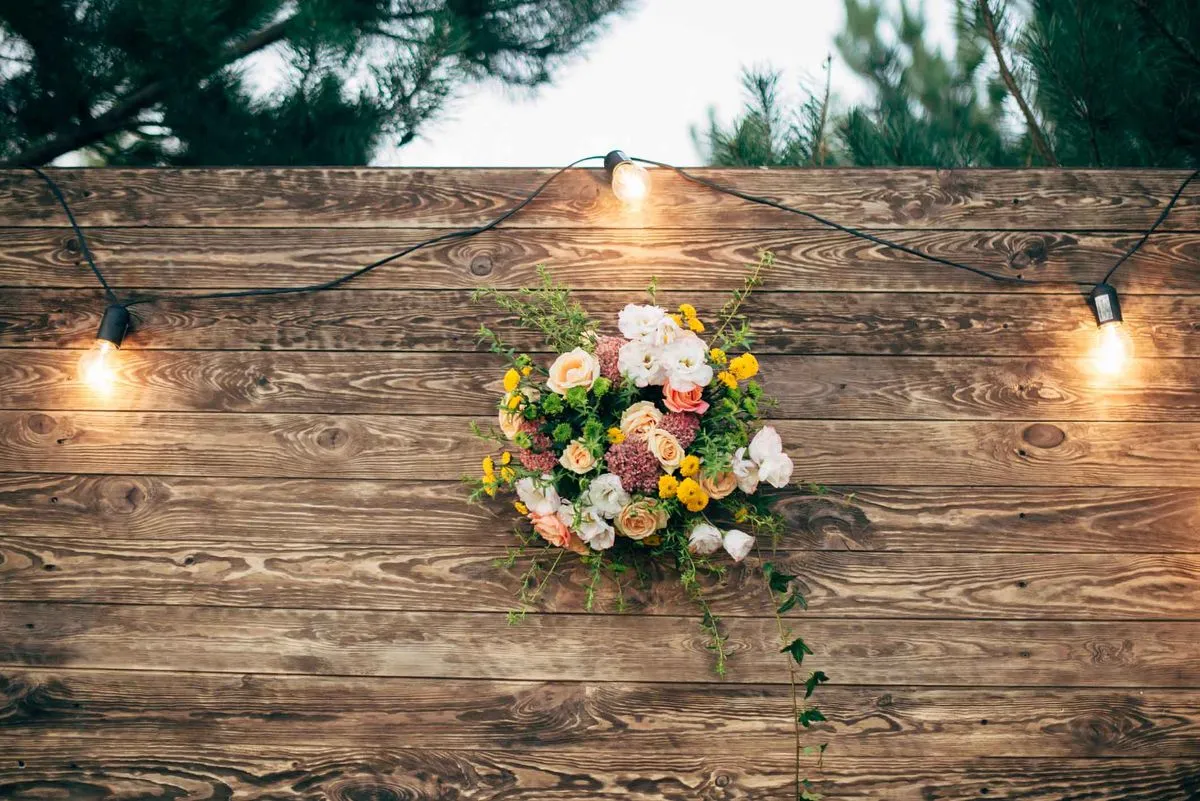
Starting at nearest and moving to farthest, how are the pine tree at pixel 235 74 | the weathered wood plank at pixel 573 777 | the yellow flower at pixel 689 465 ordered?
the yellow flower at pixel 689 465, the weathered wood plank at pixel 573 777, the pine tree at pixel 235 74

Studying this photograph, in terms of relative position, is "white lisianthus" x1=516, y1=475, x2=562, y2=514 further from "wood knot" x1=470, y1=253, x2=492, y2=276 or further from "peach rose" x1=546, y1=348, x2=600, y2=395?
"wood knot" x1=470, y1=253, x2=492, y2=276

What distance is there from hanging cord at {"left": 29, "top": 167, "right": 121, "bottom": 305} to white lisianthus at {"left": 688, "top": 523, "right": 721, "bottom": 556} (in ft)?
4.58

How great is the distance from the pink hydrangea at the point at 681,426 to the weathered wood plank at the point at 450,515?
1.03 ft

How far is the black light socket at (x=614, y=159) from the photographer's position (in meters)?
1.61

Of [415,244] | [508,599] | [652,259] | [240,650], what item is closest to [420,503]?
[508,599]

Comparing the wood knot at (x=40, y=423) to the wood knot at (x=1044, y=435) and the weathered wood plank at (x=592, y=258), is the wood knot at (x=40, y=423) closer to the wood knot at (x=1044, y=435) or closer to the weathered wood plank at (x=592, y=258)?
the weathered wood plank at (x=592, y=258)

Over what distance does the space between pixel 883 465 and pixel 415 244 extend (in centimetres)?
116

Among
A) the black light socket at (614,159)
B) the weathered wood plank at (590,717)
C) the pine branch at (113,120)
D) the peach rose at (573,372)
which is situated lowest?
the weathered wood plank at (590,717)

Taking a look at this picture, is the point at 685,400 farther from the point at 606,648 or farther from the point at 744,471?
the point at 606,648

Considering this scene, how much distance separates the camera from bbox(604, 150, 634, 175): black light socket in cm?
161

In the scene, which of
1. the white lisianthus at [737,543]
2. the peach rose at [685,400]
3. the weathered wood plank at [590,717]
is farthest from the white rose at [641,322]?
the weathered wood plank at [590,717]

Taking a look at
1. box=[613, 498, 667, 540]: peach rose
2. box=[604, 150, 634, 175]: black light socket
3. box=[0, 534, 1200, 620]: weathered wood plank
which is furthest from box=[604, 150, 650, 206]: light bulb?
box=[0, 534, 1200, 620]: weathered wood plank

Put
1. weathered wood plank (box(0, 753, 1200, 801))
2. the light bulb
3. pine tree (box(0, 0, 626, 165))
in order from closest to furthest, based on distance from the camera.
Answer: weathered wood plank (box(0, 753, 1200, 801)) → the light bulb → pine tree (box(0, 0, 626, 165))

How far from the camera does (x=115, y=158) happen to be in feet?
6.39
